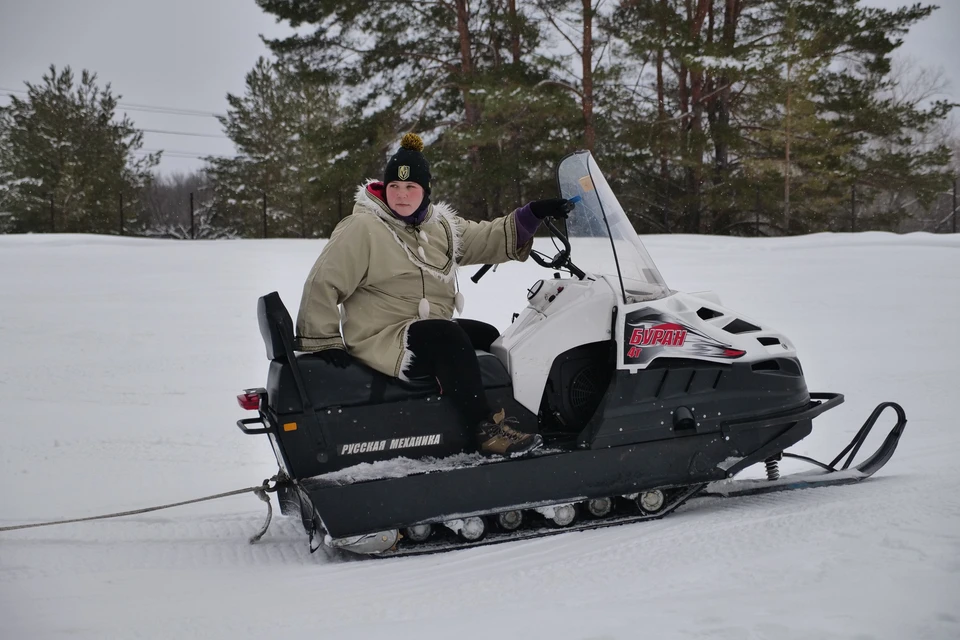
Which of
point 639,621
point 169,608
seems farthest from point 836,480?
point 169,608

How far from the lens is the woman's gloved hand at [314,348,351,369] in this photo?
3.10 meters

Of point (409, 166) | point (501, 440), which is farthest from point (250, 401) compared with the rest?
point (409, 166)

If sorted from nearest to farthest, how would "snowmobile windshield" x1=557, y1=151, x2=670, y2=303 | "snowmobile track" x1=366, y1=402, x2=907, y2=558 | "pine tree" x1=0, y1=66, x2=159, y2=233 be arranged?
"snowmobile track" x1=366, y1=402, x2=907, y2=558 < "snowmobile windshield" x1=557, y1=151, x2=670, y2=303 < "pine tree" x1=0, y1=66, x2=159, y2=233

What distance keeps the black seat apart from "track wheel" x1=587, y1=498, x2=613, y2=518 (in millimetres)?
789

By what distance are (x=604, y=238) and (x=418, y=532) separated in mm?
1393

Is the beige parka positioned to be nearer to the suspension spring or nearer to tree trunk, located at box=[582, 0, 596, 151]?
the suspension spring

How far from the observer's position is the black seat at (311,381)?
3047 mm

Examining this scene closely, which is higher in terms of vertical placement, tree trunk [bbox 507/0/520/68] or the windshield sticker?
tree trunk [bbox 507/0/520/68]

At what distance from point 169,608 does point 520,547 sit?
1220mm

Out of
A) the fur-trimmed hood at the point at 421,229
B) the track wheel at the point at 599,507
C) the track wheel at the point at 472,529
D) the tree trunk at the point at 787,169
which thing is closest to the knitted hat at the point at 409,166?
the fur-trimmed hood at the point at 421,229

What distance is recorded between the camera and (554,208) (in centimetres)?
348

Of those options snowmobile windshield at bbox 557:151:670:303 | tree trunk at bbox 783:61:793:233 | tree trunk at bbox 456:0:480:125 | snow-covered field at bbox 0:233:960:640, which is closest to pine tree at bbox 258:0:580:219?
tree trunk at bbox 456:0:480:125

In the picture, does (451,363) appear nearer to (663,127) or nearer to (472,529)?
(472,529)

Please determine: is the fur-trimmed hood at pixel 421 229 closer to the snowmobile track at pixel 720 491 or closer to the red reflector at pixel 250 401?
the red reflector at pixel 250 401
